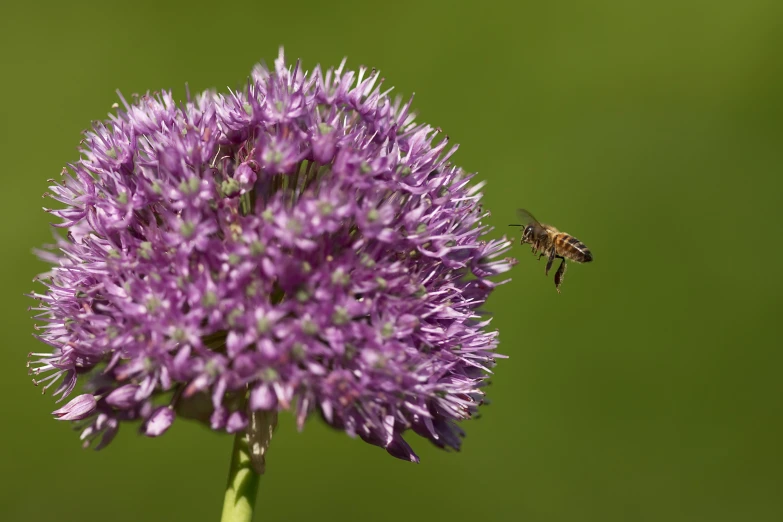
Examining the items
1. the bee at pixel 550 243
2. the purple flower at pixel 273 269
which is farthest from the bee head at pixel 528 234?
the purple flower at pixel 273 269

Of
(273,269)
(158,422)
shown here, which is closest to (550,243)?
(273,269)

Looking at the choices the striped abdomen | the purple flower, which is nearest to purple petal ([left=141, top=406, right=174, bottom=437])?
the purple flower

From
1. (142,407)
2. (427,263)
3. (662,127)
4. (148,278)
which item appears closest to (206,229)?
(148,278)

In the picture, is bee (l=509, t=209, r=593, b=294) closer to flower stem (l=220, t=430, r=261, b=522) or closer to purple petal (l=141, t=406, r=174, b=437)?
flower stem (l=220, t=430, r=261, b=522)

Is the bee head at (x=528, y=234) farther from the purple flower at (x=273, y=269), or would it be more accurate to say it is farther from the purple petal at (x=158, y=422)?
the purple petal at (x=158, y=422)

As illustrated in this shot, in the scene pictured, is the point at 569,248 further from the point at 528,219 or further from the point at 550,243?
the point at 528,219

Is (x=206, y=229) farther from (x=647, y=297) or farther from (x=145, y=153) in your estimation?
(x=647, y=297)
